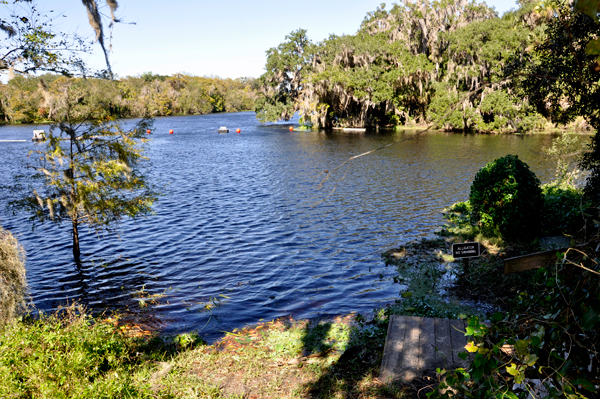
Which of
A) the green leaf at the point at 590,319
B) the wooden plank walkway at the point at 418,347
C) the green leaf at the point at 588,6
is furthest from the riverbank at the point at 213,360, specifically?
Result: the green leaf at the point at 588,6

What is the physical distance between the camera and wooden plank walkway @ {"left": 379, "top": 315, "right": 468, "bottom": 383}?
5.29 meters

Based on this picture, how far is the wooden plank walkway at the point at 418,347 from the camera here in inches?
208

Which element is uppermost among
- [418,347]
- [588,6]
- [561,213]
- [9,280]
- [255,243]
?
[588,6]

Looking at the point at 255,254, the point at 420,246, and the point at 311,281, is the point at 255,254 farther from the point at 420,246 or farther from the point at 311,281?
the point at 420,246

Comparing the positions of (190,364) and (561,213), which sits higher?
(561,213)

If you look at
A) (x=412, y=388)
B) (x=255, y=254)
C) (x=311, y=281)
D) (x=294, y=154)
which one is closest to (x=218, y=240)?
(x=255, y=254)

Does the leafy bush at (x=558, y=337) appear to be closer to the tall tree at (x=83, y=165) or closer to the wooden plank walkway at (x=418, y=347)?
the wooden plank walkway at (x=418, y=347)

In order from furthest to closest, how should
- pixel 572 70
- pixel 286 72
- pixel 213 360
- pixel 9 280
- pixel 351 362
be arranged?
pixel 286 72 < pixel 572 70 < pixel 9 280 < pixel 213 360 < pixel 351 362

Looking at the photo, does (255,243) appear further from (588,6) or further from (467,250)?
(588,6)

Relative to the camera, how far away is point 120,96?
15258 millimetres

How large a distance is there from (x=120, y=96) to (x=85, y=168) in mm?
5219

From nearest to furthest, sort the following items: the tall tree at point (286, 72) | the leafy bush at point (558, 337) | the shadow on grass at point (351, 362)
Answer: the leafy bush at point (558, 337) → the shadow on grass at point (351, 362) → the tall tree at point (286, 72)

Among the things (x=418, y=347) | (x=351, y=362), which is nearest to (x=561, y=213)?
(x=418, y=347)

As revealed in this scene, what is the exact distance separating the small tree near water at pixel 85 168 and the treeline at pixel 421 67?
27987 mm
